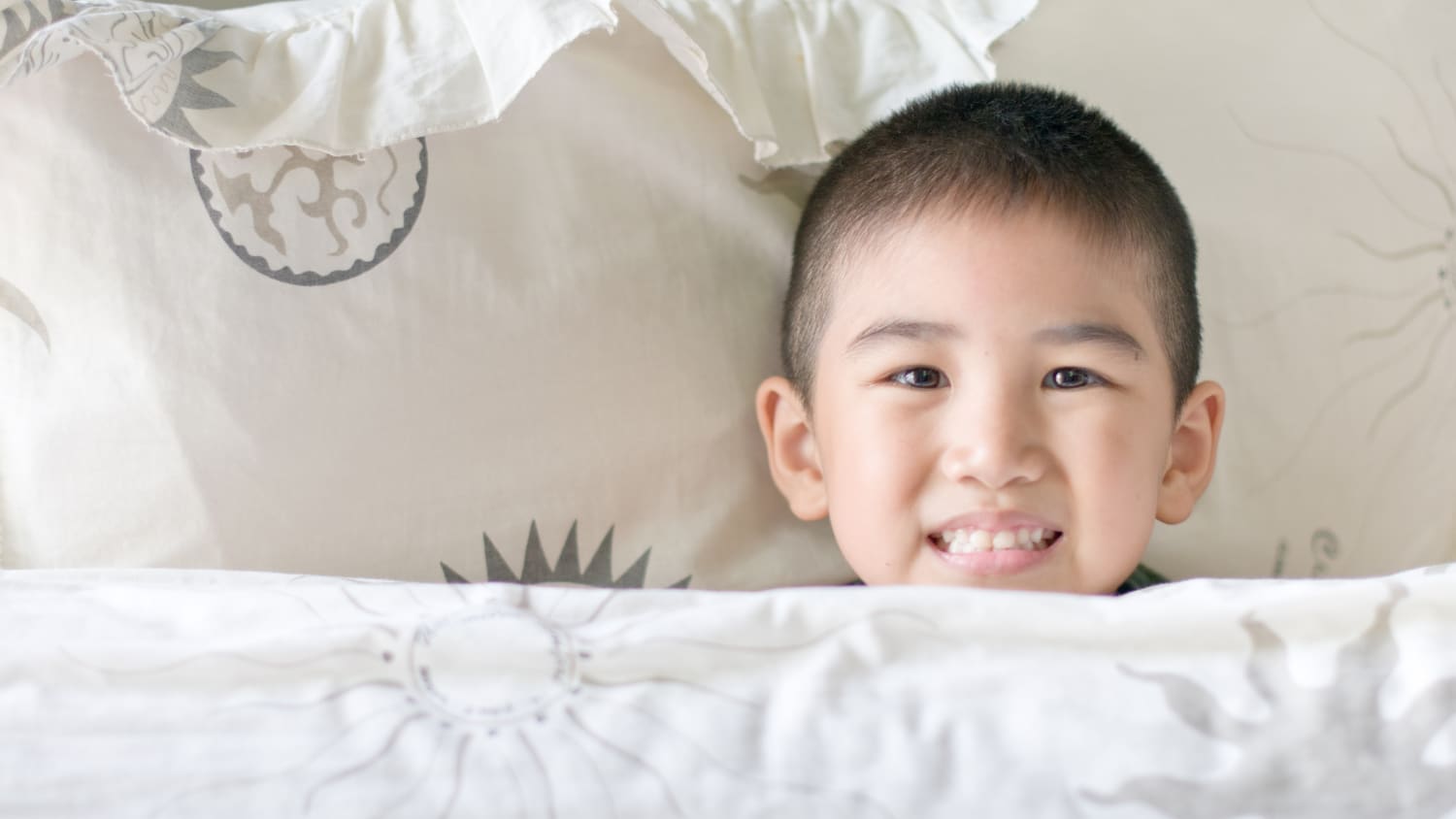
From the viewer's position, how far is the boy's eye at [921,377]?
0.71 m

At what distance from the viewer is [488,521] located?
726 mm

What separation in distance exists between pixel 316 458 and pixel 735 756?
35cm

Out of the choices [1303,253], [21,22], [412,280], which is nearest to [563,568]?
[412,280]

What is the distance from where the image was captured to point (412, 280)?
2.37ft

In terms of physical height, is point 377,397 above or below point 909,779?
above

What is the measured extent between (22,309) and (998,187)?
1.79 ft

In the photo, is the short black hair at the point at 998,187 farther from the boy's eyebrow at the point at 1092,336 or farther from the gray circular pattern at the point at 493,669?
the gray circular pattern at the point at 493,669

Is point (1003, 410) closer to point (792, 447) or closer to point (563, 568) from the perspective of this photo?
point (792, 447)

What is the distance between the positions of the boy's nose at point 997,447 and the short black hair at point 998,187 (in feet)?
0.40

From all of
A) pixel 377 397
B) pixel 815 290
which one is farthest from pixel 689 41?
pixel 377 397

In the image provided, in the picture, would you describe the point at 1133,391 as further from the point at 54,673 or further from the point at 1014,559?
the point at 54,673

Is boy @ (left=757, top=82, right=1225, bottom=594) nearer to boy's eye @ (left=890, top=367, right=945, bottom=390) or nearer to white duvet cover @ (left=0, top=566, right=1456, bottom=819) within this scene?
boy's eye @ (left=890, top=367, right=945, bottom=390)

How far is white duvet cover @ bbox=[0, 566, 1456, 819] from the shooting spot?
Result: 0.43 m

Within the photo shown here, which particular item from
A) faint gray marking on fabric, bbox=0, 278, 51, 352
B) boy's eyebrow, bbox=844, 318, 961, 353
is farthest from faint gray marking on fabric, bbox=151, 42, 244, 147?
boy's eyebrow, bbox=844, 318, 961, 353
